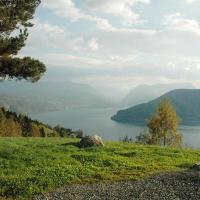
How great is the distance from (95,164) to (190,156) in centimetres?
993

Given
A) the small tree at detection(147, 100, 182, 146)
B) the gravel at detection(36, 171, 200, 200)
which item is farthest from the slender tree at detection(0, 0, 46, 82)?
the small tree at detection(147, 100, 182, 146)

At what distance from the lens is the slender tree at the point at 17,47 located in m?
33.8

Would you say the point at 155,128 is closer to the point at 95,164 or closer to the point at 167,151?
the point at 167,151

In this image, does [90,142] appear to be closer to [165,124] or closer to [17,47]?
[17,47]

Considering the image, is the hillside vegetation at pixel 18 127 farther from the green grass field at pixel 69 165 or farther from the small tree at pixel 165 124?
the green grass field at pixel 69 165

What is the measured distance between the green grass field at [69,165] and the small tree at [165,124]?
43.2 m

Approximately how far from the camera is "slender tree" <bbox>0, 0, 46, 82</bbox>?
111 ft

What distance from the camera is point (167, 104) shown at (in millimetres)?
79000

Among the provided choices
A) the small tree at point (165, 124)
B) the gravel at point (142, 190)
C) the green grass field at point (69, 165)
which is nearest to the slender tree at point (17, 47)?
the green grass field at point (69, 165)

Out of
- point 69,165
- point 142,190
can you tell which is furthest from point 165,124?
point 142,190

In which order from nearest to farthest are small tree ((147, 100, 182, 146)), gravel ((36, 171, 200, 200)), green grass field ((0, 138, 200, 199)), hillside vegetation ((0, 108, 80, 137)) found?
gravel ((36, 171, 200, 200)) < green grass field ((0, 138, 200, 199)) < small tree ((147, 100, 182, 146)) < hillside vegetation ((0, 108, 80, 137))

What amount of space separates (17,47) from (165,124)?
48724 mm

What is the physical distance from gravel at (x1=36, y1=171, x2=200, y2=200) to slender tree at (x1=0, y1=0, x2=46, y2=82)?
1637 cm

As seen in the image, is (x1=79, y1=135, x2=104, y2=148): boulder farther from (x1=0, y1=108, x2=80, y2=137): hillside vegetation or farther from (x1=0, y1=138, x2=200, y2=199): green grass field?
(x1=0, y1=108, x2=80, y2=137): hillside vegetation
